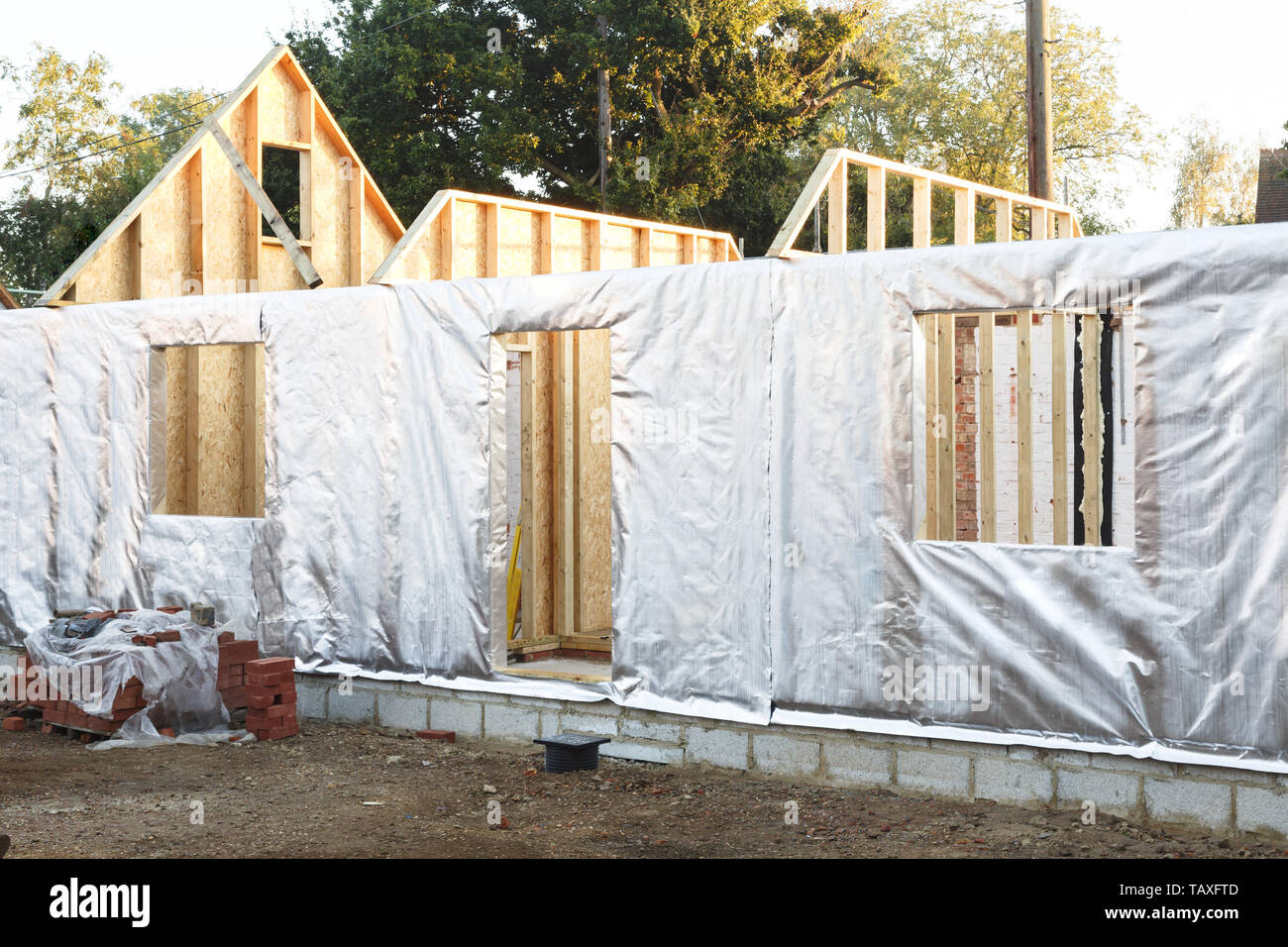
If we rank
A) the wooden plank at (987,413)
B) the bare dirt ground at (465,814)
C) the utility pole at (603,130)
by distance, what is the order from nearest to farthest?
the bare dirt ground at (465,814) → the wooden plank at (987,413) → the utility pole at (603,130)

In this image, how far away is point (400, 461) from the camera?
902 cm

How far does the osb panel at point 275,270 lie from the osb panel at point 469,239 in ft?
6.73

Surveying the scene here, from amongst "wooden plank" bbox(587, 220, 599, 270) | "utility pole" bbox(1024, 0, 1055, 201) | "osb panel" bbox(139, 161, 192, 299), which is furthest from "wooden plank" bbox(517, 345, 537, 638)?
"utility pole" bbox(1024, 0, 1055, 201)

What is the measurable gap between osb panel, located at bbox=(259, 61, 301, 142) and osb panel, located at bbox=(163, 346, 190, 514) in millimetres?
2031

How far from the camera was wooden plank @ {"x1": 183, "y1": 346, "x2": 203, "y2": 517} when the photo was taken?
35.6 feet

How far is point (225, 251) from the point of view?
11.3 m

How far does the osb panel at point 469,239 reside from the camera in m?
10.1

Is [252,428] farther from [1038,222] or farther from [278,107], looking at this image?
[1038,222]

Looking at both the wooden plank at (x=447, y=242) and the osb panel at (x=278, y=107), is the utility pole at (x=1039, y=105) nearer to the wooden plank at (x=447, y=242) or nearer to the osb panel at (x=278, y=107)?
the wooden plank at (x=447, y=242)

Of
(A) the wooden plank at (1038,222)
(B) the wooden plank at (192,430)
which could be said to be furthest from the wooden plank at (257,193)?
(A) the wooden plank at (1038,222)

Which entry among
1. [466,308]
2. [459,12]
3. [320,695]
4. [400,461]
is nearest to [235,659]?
[320,695]

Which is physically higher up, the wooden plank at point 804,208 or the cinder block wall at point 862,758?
the wooden plank at point 804,208
